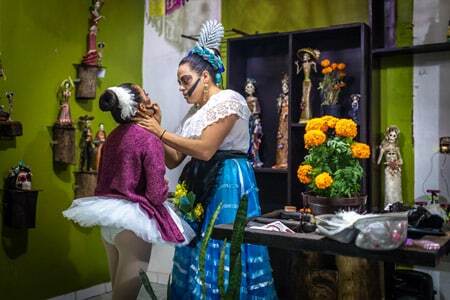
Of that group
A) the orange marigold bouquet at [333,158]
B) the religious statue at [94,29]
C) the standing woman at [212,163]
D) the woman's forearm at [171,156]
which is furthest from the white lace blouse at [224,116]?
the religious statue at [94,29]

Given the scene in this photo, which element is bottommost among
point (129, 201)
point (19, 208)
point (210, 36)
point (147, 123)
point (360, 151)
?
point (19, 208)

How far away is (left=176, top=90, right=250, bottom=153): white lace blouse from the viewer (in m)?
2.38

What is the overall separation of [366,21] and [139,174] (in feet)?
6.28

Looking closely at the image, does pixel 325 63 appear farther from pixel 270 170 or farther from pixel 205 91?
pixel 205 91

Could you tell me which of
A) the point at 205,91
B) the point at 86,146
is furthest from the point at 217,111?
the point at 86,146

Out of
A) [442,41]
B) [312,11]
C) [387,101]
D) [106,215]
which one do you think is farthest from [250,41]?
[106,215]

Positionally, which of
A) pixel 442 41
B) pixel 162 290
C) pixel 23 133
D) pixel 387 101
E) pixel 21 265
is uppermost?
pixel 442 41

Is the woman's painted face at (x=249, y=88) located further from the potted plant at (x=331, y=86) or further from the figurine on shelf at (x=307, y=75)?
the potted plant at (x=331, y=86)

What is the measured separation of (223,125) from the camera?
7.80 feet

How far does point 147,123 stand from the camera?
2.27 meters

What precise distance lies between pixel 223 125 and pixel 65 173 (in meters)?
1.54

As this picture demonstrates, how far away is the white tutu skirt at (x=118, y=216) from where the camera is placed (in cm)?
209

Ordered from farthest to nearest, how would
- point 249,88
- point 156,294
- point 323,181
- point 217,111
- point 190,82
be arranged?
1. point 156,294
2. point 249,88
3. point 190,82
4. point 217,111
5. point 323,181

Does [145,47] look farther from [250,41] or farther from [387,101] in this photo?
[387,101]
